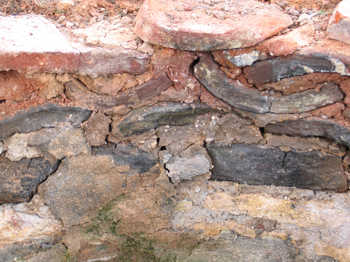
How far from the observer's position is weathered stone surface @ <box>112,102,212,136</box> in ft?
5.07

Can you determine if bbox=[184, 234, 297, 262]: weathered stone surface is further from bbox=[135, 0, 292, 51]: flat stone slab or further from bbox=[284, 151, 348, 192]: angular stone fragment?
bbox=[135, 0, 292, 51]: flat stone slab

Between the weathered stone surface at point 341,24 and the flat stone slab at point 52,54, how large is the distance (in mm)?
664

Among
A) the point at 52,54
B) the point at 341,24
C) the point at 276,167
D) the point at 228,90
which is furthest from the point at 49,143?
the point at 341,24

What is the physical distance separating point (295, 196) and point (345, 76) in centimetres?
56

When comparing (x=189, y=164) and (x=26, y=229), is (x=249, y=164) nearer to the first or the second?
(x=189, y=164)

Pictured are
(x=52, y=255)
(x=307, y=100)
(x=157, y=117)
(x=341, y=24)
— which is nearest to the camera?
(x=341, y=24)

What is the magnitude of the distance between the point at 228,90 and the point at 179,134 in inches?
11.2

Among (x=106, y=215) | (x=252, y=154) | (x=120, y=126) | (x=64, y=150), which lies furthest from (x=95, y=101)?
(x=252, y=154)

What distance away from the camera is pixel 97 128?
1585mm

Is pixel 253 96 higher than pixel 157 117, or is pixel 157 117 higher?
pixel 253 96

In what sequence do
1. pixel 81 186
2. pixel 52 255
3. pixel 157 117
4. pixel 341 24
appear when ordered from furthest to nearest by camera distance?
1. pixel 52 255
2. pixel 81 186
3. pixel 157 117
4. pixel 341 24

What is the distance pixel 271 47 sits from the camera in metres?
1.38

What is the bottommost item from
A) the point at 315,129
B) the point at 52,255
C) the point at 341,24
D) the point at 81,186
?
the point at 52,255

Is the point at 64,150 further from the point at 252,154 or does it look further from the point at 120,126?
the point at 252,154
